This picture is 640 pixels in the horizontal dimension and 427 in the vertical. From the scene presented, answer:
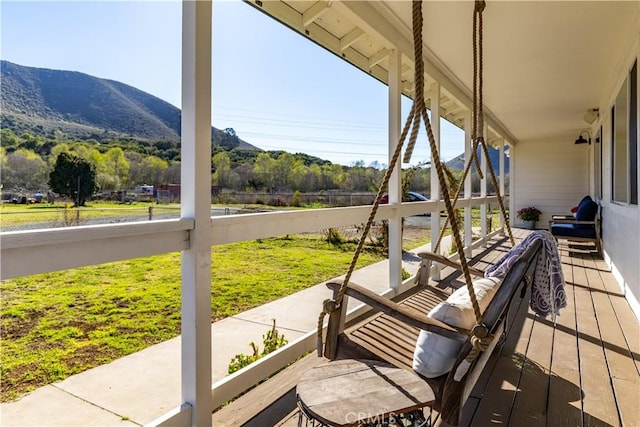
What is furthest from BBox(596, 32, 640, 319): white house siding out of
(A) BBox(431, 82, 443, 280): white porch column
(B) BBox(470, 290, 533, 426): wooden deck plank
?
(A) BBox(431, 82, 443, 280): white porch column

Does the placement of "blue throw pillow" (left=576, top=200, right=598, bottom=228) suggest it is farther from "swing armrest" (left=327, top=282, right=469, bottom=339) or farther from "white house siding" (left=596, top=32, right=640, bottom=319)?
"swing armrest" (left=327, top=282, right=469, bottom=339)

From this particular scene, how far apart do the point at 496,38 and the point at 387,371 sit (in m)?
3.55

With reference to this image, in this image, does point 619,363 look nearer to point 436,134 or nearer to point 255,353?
point 255,353

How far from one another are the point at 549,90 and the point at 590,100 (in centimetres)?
117

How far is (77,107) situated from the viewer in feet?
5.01

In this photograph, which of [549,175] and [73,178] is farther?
[549,175]

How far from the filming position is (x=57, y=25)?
151 cm

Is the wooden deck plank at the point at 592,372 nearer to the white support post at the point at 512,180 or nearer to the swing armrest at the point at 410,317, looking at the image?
the swing armrest at the point at 410,317

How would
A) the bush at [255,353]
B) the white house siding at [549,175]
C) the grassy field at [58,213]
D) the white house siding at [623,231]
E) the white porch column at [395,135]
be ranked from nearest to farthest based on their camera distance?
the grassy field at [58,213] < the bush at [255,353] < the white house siding at [623,231] < the white porch column at [395,135] < the white house siding at [549,175]

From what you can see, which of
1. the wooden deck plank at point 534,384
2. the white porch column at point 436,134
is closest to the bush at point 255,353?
the wooden deck plank at point 534,384

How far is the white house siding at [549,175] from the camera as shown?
32.6 ft

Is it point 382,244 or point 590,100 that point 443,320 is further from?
point 590,100

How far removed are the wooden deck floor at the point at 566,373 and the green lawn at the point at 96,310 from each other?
128 cm

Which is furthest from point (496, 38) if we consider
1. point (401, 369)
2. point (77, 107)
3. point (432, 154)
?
point (77, 107)
